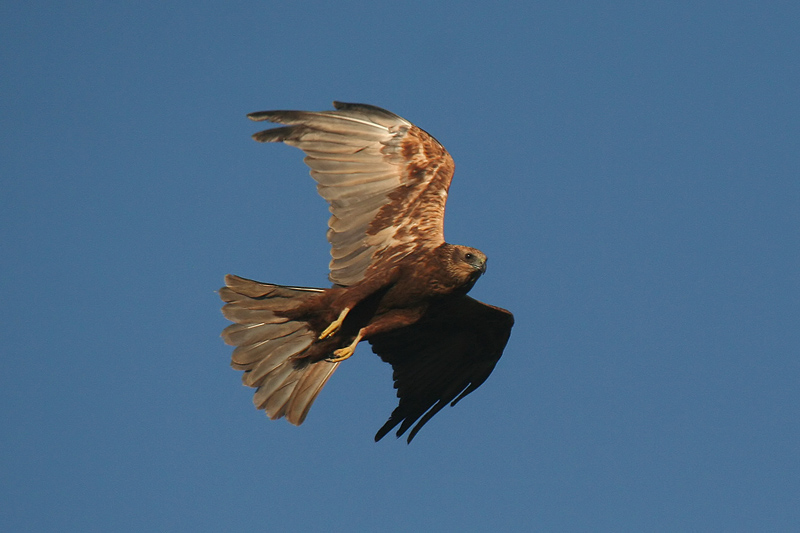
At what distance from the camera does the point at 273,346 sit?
393 inches

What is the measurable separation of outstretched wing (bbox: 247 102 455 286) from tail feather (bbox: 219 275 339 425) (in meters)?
0.57

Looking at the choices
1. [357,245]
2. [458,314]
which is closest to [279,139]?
[357,245]

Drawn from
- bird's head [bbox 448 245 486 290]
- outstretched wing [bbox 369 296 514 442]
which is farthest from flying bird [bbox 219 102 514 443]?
outstretched wing [bbox 369 296 514 442]

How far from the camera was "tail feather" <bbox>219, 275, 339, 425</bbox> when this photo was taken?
9.71 m

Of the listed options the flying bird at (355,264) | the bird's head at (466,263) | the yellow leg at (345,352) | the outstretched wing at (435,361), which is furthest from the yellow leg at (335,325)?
the outstretched wing at (435,361)

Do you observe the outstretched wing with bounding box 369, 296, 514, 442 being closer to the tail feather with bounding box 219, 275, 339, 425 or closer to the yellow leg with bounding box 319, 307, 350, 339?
the tail feather with bounding box 219, 275, 339, 425

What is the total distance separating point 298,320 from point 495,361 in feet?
7.33

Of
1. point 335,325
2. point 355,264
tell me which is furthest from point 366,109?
point 335,325

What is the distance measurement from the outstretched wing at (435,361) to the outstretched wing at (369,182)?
1.29 m

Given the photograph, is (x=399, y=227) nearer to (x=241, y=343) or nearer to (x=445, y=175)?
(x=445, y=175)

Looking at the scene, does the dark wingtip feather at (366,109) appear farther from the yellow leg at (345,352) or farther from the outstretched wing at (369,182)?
the yellow leg at (345,352)

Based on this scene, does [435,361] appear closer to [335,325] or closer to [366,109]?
[335,325]

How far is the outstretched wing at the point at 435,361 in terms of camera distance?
10758mm

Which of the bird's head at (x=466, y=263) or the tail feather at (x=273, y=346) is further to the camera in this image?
the tail feather at (x=273, y=346)
